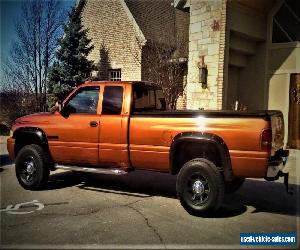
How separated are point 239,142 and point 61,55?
14.2 m

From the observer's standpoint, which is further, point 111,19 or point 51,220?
point 111,19

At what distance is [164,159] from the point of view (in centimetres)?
616

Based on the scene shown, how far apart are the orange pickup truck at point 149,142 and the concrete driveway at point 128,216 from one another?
0.45 m

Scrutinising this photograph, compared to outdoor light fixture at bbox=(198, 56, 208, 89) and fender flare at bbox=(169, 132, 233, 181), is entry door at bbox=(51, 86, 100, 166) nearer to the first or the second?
fender flare at bbox=(169, 132, 233, 181)

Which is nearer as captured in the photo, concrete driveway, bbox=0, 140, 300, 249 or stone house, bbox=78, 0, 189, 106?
concrete driveway, bbox=0, 140, 300, 249

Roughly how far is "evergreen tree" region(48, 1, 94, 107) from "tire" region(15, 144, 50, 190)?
403 inches

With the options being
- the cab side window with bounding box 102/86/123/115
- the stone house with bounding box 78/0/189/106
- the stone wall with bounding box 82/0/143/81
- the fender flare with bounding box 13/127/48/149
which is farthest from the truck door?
the stone wall with bounding box 82/0/143/81

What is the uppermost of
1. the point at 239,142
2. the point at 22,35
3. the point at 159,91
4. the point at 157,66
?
the point at 22,35

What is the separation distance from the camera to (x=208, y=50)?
11781 mm

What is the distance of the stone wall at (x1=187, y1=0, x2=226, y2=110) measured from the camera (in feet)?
37.6

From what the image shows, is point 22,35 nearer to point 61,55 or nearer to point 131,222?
point 61,55

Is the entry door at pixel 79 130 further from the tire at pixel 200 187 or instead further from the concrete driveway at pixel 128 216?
the tire at pixel 200 187

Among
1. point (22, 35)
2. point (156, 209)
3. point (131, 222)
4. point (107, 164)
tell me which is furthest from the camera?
point (22, 35)

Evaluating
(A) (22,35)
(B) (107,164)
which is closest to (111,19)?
(A) (22,35)
